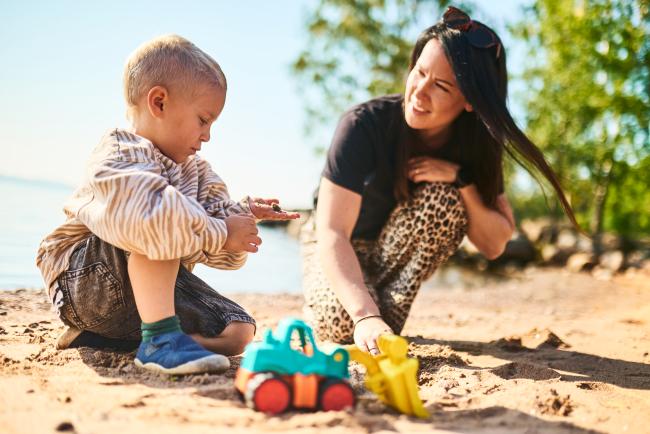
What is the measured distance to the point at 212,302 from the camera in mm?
2506

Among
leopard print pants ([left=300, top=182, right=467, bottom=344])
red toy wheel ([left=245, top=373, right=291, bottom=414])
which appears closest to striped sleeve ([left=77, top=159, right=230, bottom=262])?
red toy wheel ([left=245, top=373, right=291, bottom=414])

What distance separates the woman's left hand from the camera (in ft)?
10.3

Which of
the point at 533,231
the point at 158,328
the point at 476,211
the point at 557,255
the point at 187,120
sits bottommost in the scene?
the point at 158,328

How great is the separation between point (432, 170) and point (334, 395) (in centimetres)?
169

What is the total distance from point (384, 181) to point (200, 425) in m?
1.96

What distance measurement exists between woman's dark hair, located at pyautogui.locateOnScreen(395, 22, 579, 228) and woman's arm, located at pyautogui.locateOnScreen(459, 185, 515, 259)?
9cm

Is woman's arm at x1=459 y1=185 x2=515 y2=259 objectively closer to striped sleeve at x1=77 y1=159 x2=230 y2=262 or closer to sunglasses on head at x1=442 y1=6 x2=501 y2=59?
sunglasses on head at x1=442 y1=6 x2=501 y2=59

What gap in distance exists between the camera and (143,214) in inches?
75.0

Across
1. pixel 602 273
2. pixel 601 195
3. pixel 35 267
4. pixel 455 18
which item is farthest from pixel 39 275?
pixel 601 195

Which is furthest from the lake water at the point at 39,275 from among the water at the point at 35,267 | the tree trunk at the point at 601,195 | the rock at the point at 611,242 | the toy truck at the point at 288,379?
the tree trunk at the point at 601,195

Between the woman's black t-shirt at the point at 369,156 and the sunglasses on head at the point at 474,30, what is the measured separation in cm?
50

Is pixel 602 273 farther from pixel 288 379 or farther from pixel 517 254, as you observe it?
pixel 288 379

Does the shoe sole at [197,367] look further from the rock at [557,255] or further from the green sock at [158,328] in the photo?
the rock at [557,255]

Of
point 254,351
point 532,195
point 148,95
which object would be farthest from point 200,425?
point 532,195
